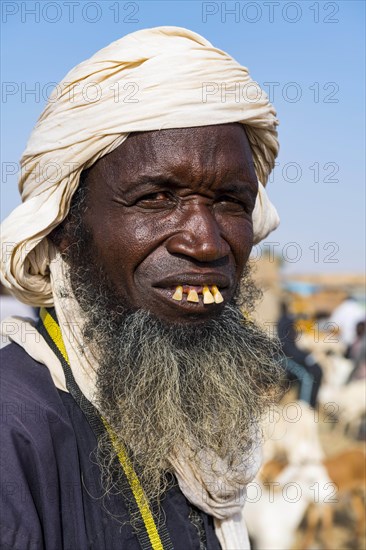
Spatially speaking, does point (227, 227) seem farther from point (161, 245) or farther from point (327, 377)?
point (327, 377)

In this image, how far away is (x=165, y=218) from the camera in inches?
82.2

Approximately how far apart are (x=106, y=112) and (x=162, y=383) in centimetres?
77

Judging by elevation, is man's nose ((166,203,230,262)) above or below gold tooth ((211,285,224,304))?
above

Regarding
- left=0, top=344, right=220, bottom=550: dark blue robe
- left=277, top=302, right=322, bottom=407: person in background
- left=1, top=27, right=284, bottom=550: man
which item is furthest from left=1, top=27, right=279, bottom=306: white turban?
left=277, top=302, right=322, bottom=407: person in background

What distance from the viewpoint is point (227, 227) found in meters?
2.15

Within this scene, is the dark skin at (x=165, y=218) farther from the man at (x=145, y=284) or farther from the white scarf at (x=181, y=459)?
the white scarf at (x=181, y=459)

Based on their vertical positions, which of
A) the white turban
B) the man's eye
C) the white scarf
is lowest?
the white scarf

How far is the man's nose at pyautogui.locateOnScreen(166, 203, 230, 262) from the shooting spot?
2.03 meters

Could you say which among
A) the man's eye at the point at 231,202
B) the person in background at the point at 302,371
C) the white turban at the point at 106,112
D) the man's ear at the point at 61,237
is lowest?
the person in background at the point at 302,371

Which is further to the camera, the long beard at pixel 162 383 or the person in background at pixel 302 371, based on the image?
the person in background at pixel 302 371

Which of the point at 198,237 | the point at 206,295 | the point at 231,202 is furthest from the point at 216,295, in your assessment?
the point at 231,202

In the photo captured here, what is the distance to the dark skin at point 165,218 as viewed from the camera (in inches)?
81.2

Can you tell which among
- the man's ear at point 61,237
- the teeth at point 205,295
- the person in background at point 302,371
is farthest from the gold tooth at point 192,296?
the person in background at point 302,371

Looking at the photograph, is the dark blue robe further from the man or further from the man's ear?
the man's ear
